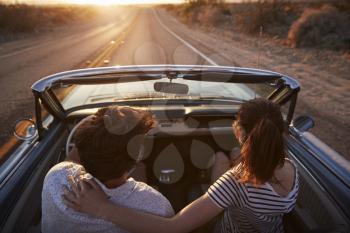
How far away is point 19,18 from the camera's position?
30266 mm

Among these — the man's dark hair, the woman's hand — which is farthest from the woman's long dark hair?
the woman's hand

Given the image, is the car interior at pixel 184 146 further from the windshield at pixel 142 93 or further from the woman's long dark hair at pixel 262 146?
the woman's long dark hair at pixel 262 146

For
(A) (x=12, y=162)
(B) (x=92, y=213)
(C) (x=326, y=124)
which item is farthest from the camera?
(C) (x=326, y=124)

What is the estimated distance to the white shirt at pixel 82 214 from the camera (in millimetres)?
1525

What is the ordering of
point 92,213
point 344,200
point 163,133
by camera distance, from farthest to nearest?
1. point 163,133
2. point 344,200
3. point 92,213

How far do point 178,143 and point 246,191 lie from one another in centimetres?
160

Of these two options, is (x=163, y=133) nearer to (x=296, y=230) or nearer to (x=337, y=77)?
(x=296, y=230)

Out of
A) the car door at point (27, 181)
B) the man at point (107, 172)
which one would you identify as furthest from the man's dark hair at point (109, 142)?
the car door at point (27, 181)

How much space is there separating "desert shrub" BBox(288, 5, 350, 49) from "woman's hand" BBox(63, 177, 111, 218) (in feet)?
56.1

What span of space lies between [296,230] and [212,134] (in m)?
1.16

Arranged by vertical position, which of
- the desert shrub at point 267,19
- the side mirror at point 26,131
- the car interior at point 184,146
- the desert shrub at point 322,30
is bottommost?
the desert shrub at point 267,19

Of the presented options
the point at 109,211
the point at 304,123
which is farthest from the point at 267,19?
the point at 109,211

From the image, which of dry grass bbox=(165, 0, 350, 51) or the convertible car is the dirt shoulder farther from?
the convertible car

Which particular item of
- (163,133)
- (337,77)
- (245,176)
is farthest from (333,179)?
(337,77)
